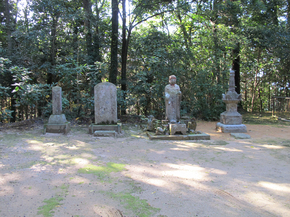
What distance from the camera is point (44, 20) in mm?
9570

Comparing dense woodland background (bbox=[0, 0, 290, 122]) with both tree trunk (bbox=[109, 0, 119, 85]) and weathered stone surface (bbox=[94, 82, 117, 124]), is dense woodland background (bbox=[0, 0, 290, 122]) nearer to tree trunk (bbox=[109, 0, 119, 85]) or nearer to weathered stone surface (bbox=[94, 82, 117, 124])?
tree trunk (bbox=[109, 0, 119, 85])

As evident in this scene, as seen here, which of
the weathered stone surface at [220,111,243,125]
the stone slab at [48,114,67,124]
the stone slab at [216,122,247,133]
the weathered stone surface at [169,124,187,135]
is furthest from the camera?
the weathered stone surface at [220,111,243,125]

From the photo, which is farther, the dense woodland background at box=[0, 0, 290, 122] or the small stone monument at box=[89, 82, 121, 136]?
the dense woodland background at box=[0, 0, 290, 122]

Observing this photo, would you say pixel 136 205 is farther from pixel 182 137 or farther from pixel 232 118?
pixel 232 118

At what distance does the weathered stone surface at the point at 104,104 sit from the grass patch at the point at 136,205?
4762 mm

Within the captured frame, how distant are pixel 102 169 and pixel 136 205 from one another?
1.42m

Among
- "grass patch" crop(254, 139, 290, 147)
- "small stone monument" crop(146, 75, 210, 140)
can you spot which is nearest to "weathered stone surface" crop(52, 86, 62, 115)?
"small stone monument" crop(146, 75, 210, 140)

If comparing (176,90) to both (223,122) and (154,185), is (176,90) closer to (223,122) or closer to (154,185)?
(223,122)

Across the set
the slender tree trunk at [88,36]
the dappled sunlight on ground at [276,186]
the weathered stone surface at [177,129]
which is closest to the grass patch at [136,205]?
the dappled sunlight on ground at [276,186]

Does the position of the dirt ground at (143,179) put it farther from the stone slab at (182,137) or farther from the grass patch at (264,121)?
the grass patch at (264,121)

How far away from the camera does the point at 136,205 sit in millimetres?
2562

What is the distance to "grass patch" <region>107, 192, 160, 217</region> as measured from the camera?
2404 mm

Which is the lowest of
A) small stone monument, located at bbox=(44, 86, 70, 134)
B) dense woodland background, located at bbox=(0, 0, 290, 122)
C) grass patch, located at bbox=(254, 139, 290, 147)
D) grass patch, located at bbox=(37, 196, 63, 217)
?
grass patch, located at bbox=(37, 196, 63, 217)

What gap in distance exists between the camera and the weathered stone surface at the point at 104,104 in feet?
24.3
